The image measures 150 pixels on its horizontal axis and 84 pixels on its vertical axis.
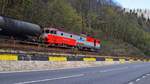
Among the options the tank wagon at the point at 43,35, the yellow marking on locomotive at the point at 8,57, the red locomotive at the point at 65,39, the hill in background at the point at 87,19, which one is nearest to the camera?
the yellow marking on locomotive at the point at 8,57

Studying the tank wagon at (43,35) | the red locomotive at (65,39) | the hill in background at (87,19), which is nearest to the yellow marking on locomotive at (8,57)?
the tank wagon at (43,35)

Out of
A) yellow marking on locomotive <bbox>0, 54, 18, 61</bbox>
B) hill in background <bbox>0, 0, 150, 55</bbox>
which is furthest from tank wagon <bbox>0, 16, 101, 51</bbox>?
yellow marking on locomotive <bbox>0, 54, 18, 61</bbox>

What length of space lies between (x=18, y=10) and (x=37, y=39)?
13805 mm

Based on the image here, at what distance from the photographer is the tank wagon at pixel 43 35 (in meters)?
33.4

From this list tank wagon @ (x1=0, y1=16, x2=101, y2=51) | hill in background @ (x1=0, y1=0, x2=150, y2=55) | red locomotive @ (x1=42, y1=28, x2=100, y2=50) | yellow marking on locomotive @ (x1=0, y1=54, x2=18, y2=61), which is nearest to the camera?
yellow marking on locomotive @ (x1=0, y1=54, x2=18, y2=61)

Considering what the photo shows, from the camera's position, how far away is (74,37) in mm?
51125

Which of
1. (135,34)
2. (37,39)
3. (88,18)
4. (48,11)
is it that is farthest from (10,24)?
(135,34)

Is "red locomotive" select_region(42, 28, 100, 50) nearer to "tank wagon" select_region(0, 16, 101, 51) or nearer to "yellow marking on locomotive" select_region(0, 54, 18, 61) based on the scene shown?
"tank wagon" select_region(0, 16, 101, 51)

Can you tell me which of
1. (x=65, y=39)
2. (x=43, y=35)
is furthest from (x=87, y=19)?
(x=43, y=35)

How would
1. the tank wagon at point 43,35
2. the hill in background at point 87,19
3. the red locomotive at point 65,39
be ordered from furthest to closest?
1. the hill in background at point 87,19
2. the red locomotive at point 65,39
3. the tank wagon at point 43,35

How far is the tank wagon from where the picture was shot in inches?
1316

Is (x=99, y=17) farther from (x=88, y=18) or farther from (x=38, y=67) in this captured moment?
(x=38, y=67)

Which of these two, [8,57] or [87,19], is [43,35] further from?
[87,19]

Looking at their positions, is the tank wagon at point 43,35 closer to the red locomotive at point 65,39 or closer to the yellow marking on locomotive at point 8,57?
the red locomotive at point 65,39
